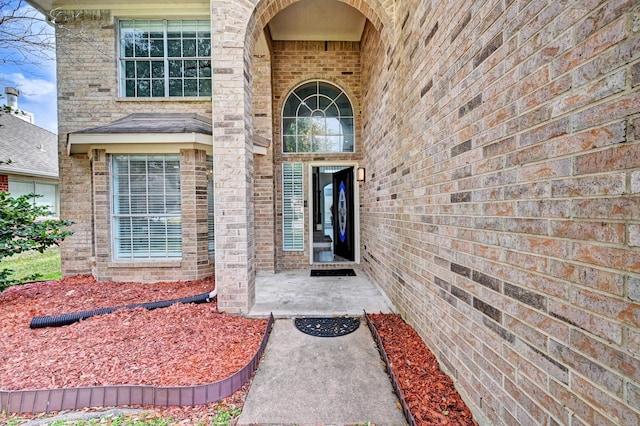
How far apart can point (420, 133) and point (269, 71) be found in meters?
4.13

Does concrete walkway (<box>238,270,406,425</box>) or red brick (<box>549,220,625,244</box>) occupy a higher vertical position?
red brick (<box>549,220,625,244</box>)

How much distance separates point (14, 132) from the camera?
11.2 m

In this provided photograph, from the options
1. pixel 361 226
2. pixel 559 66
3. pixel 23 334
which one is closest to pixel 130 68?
pixel 23 334

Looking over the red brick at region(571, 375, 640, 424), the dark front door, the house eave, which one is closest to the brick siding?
the red brick at region(571, 375, 640, 424)

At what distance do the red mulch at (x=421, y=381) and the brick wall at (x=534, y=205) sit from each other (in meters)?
0.10

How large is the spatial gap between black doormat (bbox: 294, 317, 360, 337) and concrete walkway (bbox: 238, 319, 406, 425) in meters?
0.10

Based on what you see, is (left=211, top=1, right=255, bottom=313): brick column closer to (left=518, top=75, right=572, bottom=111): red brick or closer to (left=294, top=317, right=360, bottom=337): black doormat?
(left=294, top=317, right=360, bottom=337): black doormat

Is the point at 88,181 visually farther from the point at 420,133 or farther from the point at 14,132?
the point at 14,132

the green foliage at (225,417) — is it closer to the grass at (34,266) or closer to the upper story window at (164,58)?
the upper story window at (164,58)

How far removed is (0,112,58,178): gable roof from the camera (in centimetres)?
934

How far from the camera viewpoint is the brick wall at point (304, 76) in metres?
5.79

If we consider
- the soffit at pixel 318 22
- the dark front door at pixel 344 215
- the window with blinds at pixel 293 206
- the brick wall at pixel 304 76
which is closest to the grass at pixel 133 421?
the brick wall at pixel 304 76

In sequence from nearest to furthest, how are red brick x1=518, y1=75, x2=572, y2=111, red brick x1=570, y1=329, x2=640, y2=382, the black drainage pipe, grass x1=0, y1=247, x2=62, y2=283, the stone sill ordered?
red brick x1=570, y1=329, x2=640, y2=382 < red brick x1=518, y1=75, x2=572, y2=111 < the black drainage pipe < the stone sill < grass x1=0, y1=247, x2=62, y2=283

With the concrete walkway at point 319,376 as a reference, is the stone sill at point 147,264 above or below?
above
